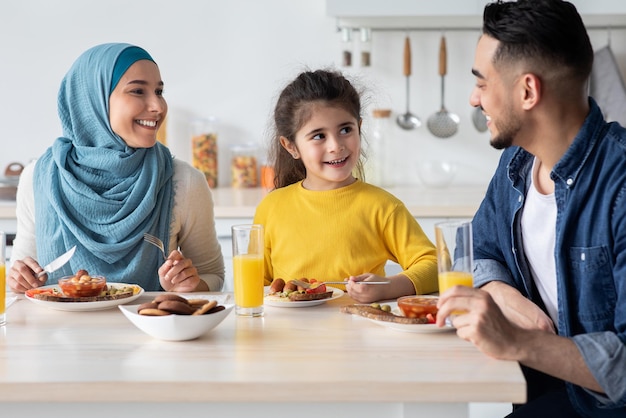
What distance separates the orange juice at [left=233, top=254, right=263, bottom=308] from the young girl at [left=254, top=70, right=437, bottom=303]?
18.0 inches

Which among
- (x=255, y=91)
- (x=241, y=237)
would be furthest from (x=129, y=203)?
(x=255, y=91)

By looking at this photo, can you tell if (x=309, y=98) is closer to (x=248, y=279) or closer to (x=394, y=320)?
(x=248, y=279)

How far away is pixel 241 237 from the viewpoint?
1549 millimetres

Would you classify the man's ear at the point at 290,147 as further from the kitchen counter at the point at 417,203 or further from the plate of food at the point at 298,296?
the kitchen counter at the point at 417,203

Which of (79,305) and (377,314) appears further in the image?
(79,305)

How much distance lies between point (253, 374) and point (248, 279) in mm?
359

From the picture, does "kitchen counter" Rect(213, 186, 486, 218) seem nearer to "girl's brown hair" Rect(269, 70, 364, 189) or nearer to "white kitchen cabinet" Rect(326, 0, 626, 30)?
"white kitchen cabinet" Rect(326, 0, 626, 30)

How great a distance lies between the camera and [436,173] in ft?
12.0

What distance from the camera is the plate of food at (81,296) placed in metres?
1.62

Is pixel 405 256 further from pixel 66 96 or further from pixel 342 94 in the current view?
pixel 66 96

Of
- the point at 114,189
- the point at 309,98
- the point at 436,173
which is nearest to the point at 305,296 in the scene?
the point at 309,98

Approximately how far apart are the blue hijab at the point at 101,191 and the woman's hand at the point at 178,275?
1.05ft

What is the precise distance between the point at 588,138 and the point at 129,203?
45.5 inches

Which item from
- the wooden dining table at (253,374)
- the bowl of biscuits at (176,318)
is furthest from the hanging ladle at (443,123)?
the bowl of biscuits at (176,318)
